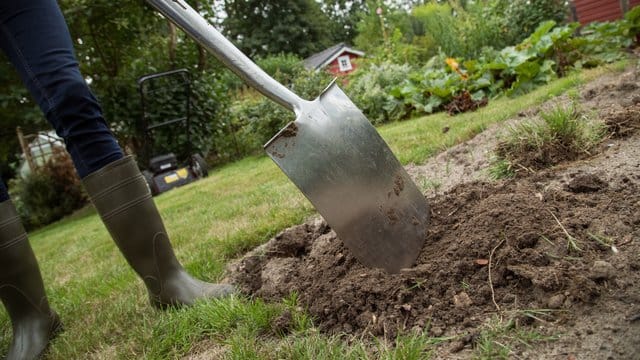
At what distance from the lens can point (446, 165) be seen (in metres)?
2.52

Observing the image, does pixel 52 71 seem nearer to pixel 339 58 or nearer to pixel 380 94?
pixel 380 94

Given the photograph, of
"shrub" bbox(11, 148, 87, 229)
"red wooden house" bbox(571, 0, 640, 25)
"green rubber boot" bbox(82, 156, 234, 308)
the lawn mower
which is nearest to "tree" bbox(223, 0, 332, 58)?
"shrub" bbox(11, 148, 87, 229)

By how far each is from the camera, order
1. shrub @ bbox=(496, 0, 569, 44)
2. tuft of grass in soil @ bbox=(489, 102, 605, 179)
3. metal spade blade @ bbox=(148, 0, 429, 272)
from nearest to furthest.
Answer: metal spade blade @ bbox=(148, 0, 429, 272), tuft of grass in soil @ bbox=(489, 102, 605, 179), shrub @ bbox=(496, 0, 569, 44)

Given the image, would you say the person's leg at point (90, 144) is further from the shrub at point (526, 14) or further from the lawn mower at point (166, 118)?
the shrub at point (526, 14)

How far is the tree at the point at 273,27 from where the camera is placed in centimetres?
3359

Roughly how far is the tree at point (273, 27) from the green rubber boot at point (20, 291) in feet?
107

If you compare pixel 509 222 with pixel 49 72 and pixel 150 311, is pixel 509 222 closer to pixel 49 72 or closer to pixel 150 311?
pixel 150 311

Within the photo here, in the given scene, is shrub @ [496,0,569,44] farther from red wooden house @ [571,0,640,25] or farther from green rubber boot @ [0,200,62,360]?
green rubber boot @ [0,200,62,360]

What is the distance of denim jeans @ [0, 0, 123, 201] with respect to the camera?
1475 mm

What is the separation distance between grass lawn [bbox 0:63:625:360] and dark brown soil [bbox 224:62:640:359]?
0.30ft

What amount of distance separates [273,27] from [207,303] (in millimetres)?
34583

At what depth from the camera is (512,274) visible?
1.16 meters

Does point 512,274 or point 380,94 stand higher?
point 380,94

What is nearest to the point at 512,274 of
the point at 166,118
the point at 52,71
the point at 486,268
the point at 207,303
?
the point at 486,268
